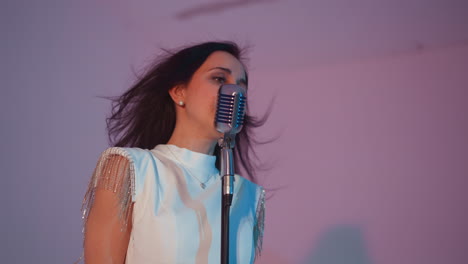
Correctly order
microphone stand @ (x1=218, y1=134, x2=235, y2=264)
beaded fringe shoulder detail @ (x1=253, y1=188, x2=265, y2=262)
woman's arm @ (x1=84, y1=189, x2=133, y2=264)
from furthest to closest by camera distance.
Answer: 1. beaded fringe shoulder detail @ (x1=253, y1=188, x2=265, y2=262)
2. woman's arm @ (x1=84, y1=189, x2=133, y2=264)
3. microphone stand @ (x1=218, y1=134, x2=235, y2=264)

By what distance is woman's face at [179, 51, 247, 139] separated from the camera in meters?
1.29

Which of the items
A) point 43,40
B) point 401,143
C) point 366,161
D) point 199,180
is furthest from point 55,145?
point 401,143

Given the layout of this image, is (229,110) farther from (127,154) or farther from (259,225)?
(259,225)

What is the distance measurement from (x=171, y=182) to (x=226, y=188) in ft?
1.08


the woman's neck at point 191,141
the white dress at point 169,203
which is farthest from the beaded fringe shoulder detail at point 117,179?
the woman's neck at point 191,141

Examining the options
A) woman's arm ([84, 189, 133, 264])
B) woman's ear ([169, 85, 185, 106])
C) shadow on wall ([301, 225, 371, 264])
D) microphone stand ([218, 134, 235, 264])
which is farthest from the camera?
shadow on wall ([301, 225, 371, 264])

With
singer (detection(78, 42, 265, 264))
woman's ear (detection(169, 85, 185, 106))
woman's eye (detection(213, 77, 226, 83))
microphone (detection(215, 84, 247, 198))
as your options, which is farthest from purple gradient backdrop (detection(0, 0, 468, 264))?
microphone (detection(215, 84, 247, 198))

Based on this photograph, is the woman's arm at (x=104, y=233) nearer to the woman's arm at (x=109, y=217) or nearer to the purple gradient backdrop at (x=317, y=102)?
the woman's arm at (x=109, y=217)

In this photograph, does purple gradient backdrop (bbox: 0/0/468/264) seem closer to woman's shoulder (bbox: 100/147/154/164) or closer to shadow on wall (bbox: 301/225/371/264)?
shadow on wall (bbox: 301/225/371/264)

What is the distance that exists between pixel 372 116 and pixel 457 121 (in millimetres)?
368

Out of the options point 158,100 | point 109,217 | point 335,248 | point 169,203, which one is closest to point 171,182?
point 169,203

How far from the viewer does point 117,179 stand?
1.18 m

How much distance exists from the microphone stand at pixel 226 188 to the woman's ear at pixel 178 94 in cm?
40

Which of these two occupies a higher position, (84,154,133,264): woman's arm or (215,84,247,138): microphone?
(215,84,247,138): microphone
